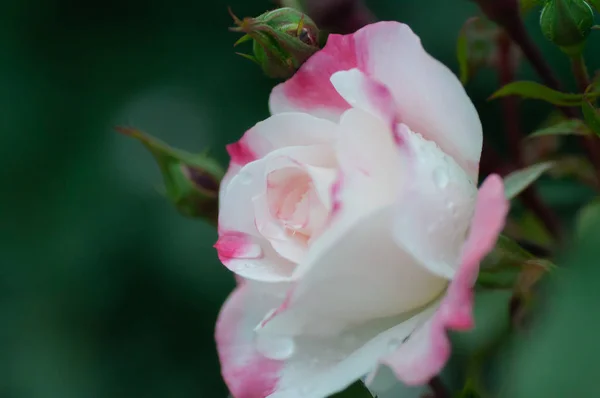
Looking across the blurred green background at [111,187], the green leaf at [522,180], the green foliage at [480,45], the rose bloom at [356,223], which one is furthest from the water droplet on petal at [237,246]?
the blurred green background at [111,187]

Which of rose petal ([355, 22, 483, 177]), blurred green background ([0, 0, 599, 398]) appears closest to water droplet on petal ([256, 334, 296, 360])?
rose petal ([355, 22, 483, 177])

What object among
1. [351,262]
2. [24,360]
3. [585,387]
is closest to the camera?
[585,387]

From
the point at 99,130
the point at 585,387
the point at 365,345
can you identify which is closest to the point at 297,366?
the point at 365,345

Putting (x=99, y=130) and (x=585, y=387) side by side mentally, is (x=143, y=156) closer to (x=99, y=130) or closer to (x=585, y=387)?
(x=99, y=130)

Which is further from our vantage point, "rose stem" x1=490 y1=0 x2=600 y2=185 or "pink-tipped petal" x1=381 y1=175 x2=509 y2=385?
"rose stem" x1=490 y1=0 x2=600 y2=185

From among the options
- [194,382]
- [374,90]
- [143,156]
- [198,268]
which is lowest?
[194,382]

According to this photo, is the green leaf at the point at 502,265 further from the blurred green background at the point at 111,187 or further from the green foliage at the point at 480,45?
→ the blurred green background at the point at 111,187

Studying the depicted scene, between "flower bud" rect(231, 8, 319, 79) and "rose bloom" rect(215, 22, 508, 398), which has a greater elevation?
"flower bud" rect(231, 8, 319, 79)

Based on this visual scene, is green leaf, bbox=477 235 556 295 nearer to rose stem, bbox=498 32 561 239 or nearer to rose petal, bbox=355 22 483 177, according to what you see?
rose petal, bbox=355 22 483 177
